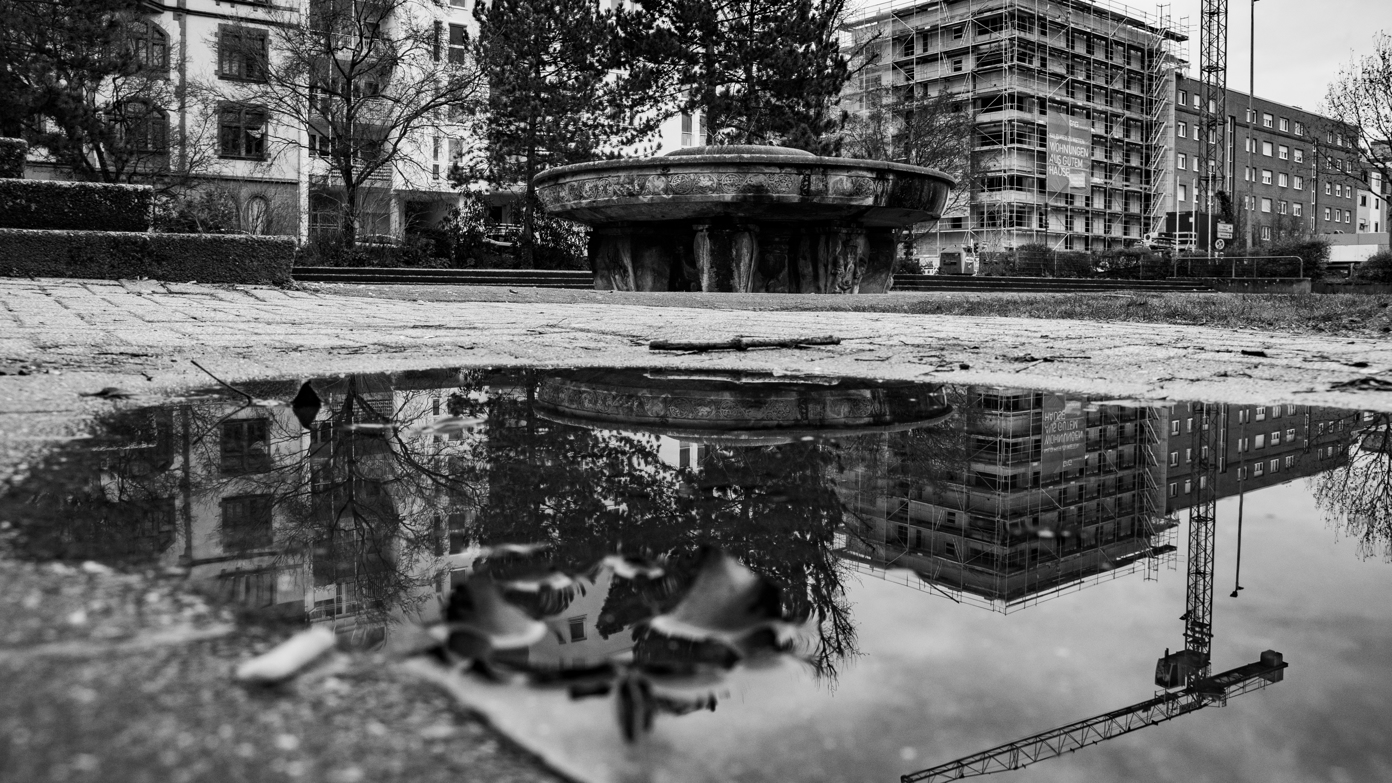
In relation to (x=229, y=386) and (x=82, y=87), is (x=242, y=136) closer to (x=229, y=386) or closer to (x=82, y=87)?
(x=82, y=87)

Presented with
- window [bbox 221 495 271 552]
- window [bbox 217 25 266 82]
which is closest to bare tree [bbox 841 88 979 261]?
window [bbox 217 25 266 82]

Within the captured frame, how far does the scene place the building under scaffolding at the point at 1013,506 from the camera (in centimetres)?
150

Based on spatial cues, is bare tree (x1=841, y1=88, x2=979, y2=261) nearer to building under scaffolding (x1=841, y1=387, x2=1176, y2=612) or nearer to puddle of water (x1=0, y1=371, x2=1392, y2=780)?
building under scaffolding (x1=841, y1=387, x2=1176, y2=612)

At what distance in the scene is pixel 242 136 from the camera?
3731cm

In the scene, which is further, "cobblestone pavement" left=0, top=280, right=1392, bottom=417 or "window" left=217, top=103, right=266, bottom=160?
"window" left=217, top=103, right=266, bottom=160

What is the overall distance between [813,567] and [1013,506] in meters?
0.62

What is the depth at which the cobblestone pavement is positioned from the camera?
143 inches

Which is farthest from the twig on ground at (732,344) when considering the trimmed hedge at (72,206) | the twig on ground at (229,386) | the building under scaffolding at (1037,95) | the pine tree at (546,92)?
the building under scaffolding at (1037,95)

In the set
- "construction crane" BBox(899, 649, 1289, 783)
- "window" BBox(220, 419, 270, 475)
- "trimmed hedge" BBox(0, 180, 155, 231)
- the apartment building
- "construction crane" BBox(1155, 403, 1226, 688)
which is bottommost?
"construction crane" BBox(899, 649, 1289, 783)

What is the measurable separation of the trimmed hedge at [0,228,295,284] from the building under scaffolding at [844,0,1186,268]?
42738mm

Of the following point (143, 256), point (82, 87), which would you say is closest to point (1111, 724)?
point (143, 256)

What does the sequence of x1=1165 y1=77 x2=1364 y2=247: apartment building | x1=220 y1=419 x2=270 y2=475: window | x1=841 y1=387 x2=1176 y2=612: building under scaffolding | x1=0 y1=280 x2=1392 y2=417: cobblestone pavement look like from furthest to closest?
1. x1=1165 y1=77 x2=1364 y2=247: apartment building
2. x1=0 y1=280 x2=1392 y2=417: cobblestone pavement
3. x1=220 y1=419 x2=270 y2=475: window
4. x1=841 y1=387 x2=1176 y2=612: building under scaffolding

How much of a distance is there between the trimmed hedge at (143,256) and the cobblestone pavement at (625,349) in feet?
10.4

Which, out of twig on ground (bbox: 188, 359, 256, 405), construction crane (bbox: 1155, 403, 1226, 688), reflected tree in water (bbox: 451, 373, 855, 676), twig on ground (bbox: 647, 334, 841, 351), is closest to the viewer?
construction crane (bbox: 1155, 403, 1226, 688)
